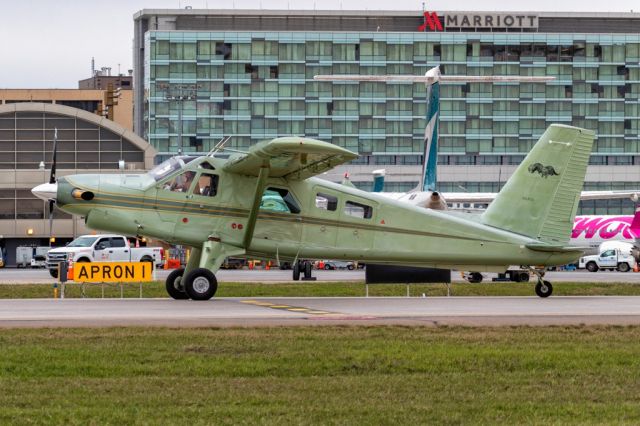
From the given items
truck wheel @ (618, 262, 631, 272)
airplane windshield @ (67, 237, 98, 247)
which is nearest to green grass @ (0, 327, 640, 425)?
airplane windshield @ (67, 237, 98, 247)

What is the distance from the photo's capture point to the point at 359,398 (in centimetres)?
1212

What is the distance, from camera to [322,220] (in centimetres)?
2609

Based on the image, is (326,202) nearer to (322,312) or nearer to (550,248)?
(322,312)

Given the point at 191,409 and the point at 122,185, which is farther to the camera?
the point at 122,185

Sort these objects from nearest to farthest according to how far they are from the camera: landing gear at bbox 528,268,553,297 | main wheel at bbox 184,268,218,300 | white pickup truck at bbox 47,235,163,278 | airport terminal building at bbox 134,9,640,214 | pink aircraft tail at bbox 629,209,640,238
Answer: main wheel at bbox 184,268,218,300, landing gear at bbox 528,268,553,297, white pickup truck at bbox 47,235,163,278, pink aircraft tail at bbox 629,209,640,238, airport terminal building at bbox 134,9,640,214

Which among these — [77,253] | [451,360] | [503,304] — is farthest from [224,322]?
[77,253]

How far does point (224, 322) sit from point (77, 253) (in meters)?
42.5

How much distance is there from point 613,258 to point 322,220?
5594cm

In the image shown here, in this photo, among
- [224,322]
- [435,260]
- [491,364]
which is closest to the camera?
[491,364]

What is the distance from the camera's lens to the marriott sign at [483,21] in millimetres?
131500

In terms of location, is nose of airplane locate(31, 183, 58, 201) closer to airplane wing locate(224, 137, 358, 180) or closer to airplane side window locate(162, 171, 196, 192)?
airplane side window locate(162, 171, 196, 192)

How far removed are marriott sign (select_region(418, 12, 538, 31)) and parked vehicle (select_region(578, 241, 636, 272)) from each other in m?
55.2

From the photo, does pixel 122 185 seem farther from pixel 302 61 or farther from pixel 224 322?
pixel 302 61

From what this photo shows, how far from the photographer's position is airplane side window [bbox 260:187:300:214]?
26.0 m
